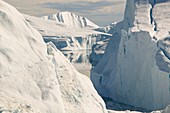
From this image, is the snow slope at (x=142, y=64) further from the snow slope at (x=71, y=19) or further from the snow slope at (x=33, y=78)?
the snow slope at (x=71, y=19)

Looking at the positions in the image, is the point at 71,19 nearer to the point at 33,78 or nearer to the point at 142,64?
the point at 142,64

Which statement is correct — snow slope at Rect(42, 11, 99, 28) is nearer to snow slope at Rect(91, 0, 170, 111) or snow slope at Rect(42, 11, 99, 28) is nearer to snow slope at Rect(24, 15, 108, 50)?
snow slope at Rect(24, 15, 108, 50)

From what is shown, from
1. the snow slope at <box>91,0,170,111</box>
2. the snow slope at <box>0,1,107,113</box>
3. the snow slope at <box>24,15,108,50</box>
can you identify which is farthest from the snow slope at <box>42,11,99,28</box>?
the snow slope at <box>0,1,107,113</box>

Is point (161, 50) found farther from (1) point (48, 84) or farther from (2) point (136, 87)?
(1) point (48, 84)

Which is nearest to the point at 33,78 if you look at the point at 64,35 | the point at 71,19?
the point at 64,35

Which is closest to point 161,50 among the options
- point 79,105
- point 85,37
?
point 79,105

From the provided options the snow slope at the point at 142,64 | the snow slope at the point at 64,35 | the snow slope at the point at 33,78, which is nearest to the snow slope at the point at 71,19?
the snow slope at the point at 64,35
